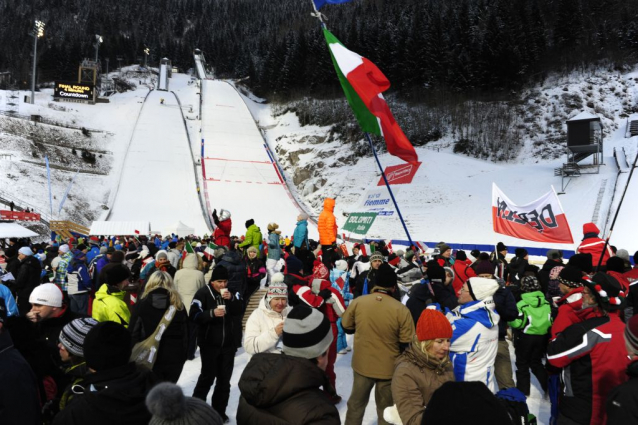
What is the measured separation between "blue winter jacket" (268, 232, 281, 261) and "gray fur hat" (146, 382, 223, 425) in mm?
7971

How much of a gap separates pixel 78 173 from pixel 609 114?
3871 centimetres

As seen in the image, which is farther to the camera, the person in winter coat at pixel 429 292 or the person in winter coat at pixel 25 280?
the person in winter coat at pixel 25 280

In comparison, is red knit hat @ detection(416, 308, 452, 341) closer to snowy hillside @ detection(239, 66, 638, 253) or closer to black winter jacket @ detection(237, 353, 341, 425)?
black winter jacket @ detection(237, 353, 341, 425)

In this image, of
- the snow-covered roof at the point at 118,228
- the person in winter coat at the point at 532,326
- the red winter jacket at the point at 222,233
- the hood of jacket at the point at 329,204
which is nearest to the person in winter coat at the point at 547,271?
the person in winter coat at the point at 532,326

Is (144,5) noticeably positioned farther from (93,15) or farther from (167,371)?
(167,371)

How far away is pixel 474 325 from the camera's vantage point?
3.55m

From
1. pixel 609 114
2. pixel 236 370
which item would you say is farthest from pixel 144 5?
pixel 236 370

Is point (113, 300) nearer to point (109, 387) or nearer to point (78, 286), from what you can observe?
point (109, 387)

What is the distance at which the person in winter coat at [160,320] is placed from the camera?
14.0 feet

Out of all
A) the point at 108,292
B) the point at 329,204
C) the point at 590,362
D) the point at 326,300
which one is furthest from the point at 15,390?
the point at 329,204

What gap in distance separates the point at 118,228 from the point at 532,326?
75.4ft

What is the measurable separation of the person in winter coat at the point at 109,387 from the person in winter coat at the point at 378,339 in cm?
208

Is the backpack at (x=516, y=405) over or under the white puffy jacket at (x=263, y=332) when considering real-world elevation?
over

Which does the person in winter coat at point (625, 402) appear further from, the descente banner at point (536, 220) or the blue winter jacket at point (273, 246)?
the blue winter jacket at point (273, 246)
